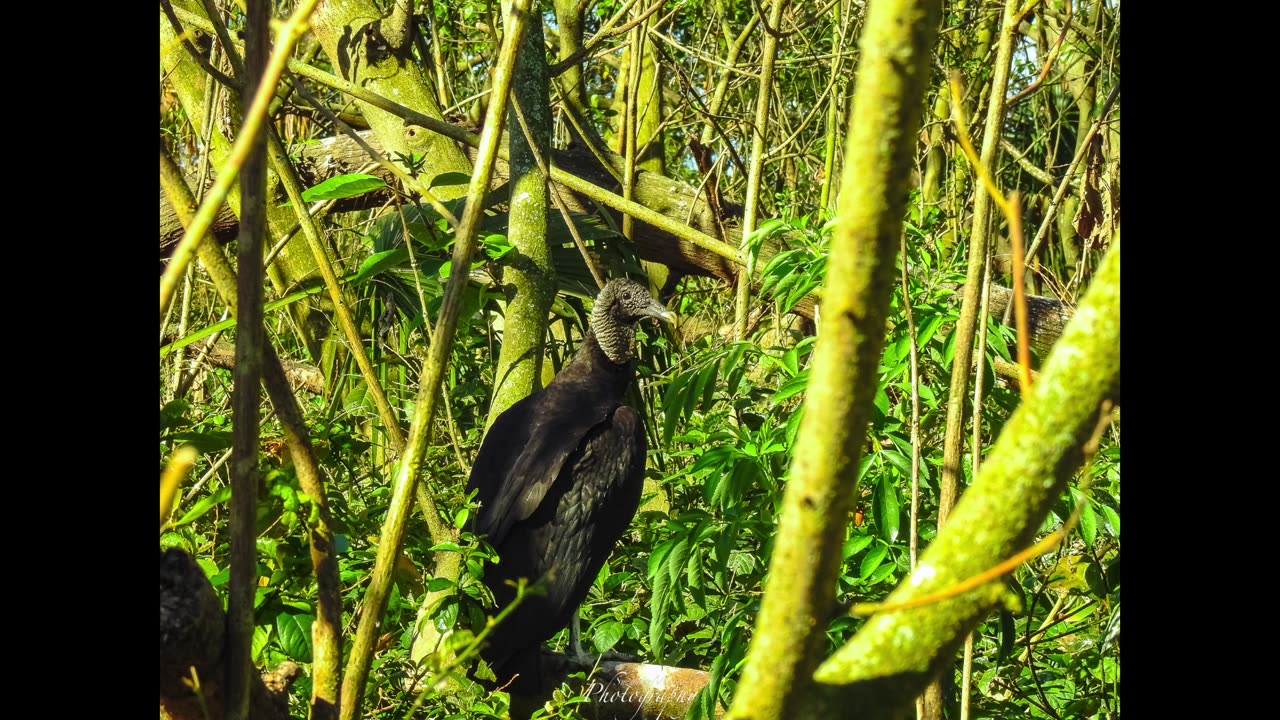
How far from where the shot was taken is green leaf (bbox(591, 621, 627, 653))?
298 cm

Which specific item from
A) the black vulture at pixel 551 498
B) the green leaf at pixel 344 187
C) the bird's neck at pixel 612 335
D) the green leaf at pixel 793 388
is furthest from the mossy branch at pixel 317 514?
the bird's neck at pixel 612 335

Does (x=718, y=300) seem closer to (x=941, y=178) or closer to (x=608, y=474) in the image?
(x=941, y=178)

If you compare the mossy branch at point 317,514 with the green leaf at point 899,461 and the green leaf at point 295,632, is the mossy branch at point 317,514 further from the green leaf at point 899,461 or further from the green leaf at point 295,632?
the green leaf at point 899,461

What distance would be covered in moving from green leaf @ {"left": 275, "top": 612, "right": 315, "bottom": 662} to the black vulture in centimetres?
171

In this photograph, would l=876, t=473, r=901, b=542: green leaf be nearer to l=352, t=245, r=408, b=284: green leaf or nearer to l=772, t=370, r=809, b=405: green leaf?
l=772, t=370, r=809, b=405: green leaf

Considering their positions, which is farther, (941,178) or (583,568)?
(941,178)

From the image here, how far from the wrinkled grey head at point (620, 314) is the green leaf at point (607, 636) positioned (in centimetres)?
117

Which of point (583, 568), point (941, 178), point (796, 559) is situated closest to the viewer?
point (796, 559)

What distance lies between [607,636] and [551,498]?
0.74 m

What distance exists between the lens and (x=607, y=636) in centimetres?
301

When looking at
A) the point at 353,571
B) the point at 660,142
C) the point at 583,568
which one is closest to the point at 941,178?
the point at 660,142

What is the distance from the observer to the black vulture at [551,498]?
3537mm

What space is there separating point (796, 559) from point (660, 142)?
519cm

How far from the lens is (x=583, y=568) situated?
12.0 ft
